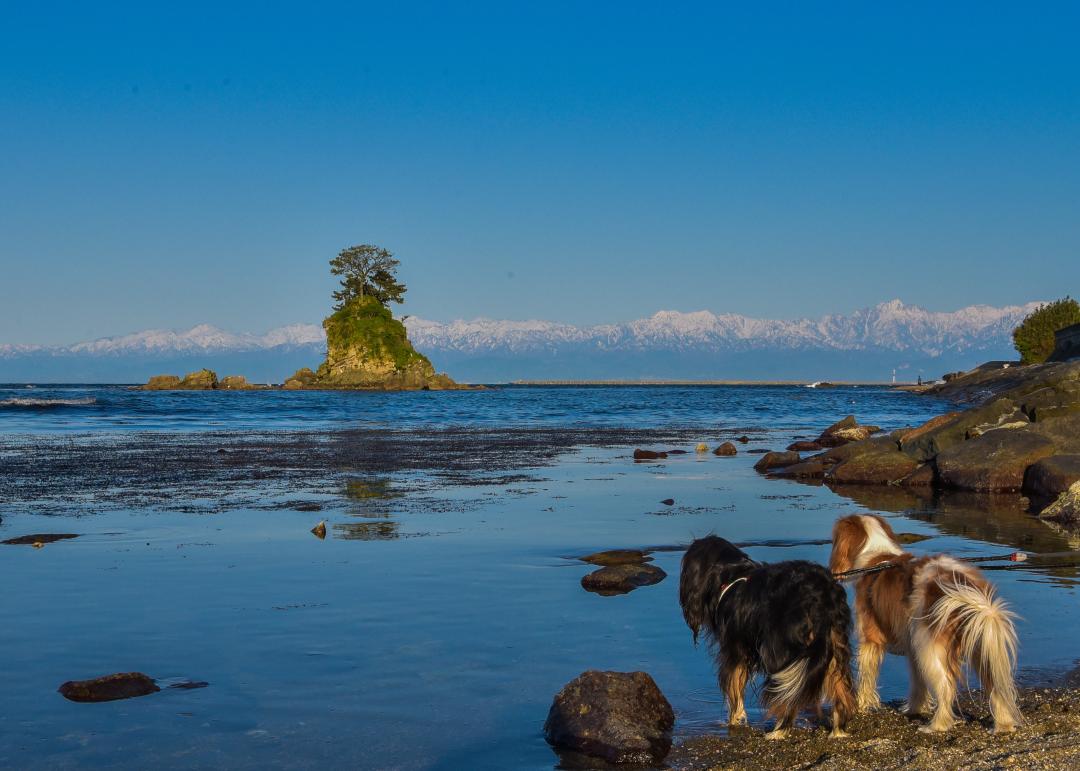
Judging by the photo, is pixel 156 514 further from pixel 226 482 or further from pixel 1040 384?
pixel 1040 384

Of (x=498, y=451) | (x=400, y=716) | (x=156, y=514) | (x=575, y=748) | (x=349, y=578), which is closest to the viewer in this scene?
(x=575, y=748)

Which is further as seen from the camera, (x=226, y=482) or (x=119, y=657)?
(x=226, y=482)

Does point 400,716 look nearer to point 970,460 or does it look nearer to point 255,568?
point 255,568

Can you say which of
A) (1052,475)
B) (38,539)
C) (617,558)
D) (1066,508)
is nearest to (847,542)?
(617,558)

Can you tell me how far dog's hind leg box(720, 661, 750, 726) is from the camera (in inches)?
266

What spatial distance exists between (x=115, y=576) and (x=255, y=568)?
1.54 meters

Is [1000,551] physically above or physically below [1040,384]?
below

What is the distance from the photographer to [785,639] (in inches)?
252

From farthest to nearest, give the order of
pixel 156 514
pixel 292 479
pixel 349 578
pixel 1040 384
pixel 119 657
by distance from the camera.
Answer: pixel 1040 384, pixel 292 479, pixel 156 514, pixel 349 578, pixel 119 657

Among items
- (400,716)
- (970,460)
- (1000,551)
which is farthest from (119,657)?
(970,460)

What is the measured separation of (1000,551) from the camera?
43.0ft

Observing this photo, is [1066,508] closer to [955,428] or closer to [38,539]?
[955,428]

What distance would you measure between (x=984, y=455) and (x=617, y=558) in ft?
38.9

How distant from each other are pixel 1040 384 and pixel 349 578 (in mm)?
24783
